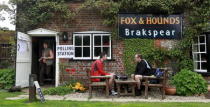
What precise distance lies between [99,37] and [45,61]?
2.60 metres

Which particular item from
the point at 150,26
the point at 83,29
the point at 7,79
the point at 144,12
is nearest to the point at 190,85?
the point at 150,26

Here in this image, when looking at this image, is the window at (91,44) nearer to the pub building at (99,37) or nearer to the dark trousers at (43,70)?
the pub building at (99,37)

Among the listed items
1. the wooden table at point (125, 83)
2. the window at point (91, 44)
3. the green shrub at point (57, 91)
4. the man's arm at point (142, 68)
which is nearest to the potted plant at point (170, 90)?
the man's arm at point (142, 68)

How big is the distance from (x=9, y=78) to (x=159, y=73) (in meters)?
6.24

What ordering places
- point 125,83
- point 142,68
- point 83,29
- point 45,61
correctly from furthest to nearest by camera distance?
point 45,61 → point 83,29 → point 142,68 → point 125,83

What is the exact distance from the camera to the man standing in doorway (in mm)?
13117

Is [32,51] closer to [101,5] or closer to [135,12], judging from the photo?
[101,5]

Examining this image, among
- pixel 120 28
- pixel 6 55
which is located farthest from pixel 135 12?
pixel 6 55

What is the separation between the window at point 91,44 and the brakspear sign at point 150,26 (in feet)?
2.55

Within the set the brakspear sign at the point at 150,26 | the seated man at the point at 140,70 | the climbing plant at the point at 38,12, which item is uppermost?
the climbing plant at the point at 38,12

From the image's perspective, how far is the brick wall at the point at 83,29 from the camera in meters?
12.7

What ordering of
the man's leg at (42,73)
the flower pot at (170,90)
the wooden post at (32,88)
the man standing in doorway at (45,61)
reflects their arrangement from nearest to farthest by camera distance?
1. the wooden post at (32,88)
2. the flower pot at (170,90)
3. the man standing in doorway at (45,61)
4. the man's leg at (42,73)

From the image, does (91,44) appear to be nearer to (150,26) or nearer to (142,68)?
(150,26)

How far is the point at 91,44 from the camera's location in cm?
1287
